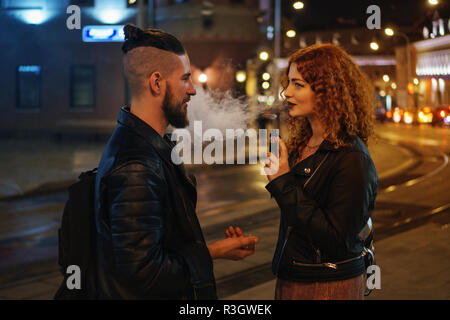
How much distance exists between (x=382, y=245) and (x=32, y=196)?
26.2ft

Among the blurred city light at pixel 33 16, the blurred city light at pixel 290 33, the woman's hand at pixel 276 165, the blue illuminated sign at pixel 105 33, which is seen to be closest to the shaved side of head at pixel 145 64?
the woman's hand at pixel 276 165

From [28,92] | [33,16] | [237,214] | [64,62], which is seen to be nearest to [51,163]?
[237,214]

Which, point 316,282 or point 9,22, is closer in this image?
point 316,282

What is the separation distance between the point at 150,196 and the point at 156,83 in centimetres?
46

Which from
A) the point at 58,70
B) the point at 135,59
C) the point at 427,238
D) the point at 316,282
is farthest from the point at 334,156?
the point at 58,70

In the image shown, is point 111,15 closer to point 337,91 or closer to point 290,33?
point 290,33

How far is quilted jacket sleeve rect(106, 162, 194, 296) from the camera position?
82.0 inches

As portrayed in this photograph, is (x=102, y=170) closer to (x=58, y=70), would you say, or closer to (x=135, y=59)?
(x=135, y=59)

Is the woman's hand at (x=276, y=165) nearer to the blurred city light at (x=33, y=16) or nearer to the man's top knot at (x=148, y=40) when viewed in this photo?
the man's top knot at (x=148, y=40)

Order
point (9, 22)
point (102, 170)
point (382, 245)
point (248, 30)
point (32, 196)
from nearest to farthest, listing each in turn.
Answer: point (102, 170), point (382, 245), point (32, 196), point (248, 30), point (9, 22)

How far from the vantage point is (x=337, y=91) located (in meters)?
2.78

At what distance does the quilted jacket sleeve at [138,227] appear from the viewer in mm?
2082

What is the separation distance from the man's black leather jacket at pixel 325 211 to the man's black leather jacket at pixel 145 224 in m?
0.53
